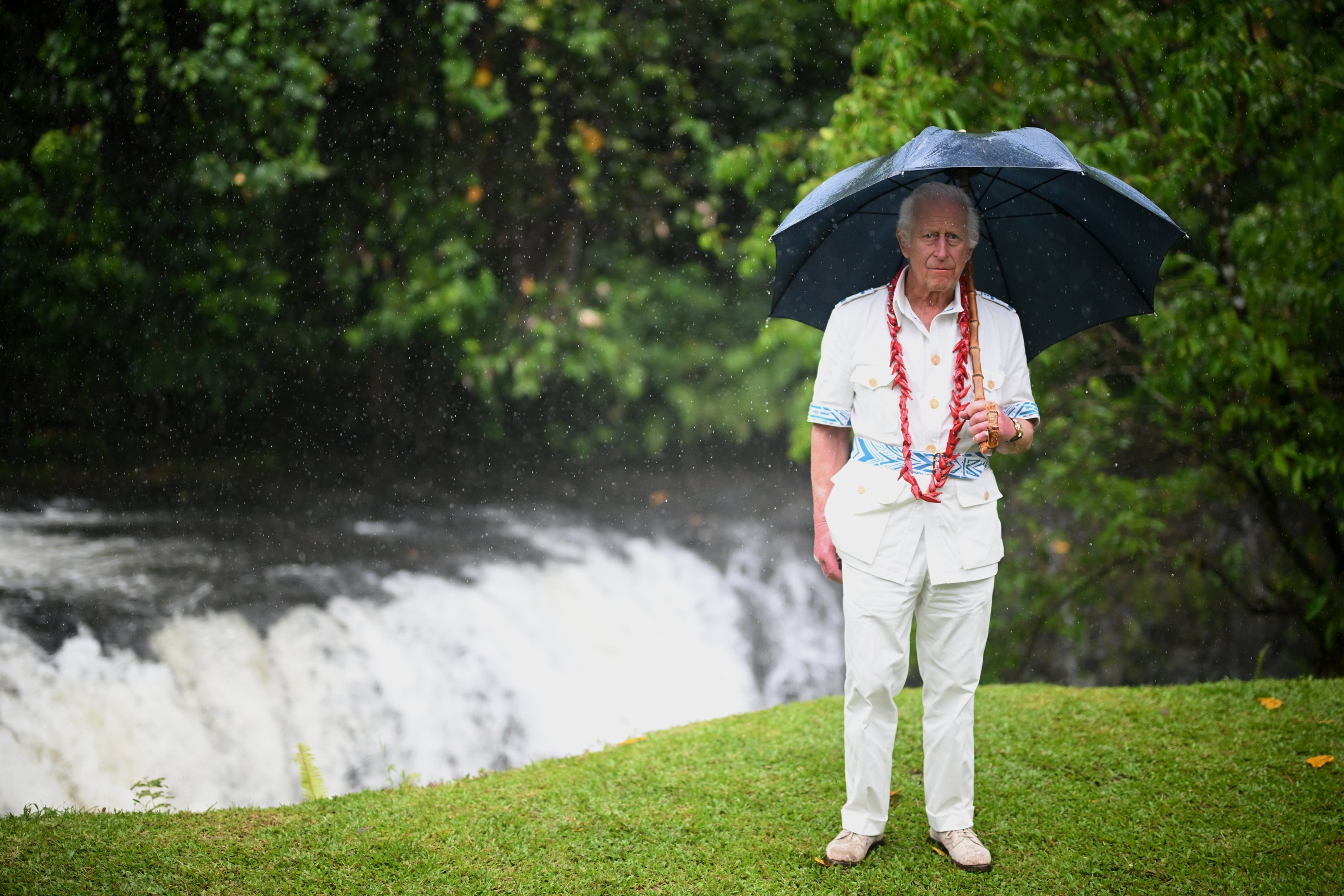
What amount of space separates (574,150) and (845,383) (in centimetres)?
903

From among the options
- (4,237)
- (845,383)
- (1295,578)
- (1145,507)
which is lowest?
(1295,578)

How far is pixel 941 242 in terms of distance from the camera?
2756 millimetres

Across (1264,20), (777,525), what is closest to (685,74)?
(777,525)

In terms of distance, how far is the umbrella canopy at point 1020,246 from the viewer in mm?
2941

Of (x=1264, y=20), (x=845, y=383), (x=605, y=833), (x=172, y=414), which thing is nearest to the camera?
(x=845, y=383)

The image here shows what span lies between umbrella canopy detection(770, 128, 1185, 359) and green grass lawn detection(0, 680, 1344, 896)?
1618 mm

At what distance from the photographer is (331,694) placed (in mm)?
6652

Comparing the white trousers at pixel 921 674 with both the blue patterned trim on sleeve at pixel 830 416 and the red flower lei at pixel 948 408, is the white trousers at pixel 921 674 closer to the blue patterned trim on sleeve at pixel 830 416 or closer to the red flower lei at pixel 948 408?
the red flower lei at pixel 948 408

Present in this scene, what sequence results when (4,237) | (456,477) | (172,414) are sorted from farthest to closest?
(456,477) < (172,414) < (4,237)

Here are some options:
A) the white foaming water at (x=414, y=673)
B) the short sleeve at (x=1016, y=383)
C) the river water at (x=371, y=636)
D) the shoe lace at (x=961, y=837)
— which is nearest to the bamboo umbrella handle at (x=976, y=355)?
the short sleeve at (x=1016, y=383)

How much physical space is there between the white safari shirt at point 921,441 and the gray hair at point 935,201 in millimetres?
171

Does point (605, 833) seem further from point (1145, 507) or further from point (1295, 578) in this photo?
point (1295, 578)

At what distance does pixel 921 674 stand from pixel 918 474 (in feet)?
1.97

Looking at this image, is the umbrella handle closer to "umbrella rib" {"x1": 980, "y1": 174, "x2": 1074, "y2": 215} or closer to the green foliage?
"umbrella rib" {"x1": 980, "y1": 174, "x2": 1074, "y2": 215}
